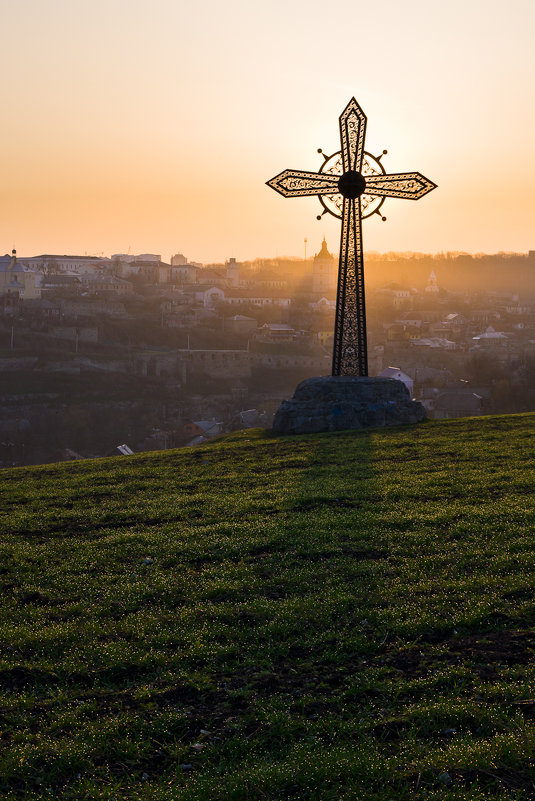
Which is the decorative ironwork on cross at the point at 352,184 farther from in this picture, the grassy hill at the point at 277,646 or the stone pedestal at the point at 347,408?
the grassy hill at the point at 277,646

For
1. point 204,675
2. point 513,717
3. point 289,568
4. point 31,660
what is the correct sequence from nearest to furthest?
1. point 513,717
2. point 204,675
3. point 31,660
4. point 289,568

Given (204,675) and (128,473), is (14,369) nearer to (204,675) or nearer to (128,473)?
(128,473)

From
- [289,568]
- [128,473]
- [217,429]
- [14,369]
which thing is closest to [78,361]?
[14,369]

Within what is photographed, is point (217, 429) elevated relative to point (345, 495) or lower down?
lower down

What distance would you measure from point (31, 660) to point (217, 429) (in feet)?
142

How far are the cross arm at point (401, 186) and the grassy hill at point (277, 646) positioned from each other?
8.44 metres

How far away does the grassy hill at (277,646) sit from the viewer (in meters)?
3.84

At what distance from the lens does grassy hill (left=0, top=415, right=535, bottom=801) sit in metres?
3.84

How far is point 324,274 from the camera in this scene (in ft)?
328

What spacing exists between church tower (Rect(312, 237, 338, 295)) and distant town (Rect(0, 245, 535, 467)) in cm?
22

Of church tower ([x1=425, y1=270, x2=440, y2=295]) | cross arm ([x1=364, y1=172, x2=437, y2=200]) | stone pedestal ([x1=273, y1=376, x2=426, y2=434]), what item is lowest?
stone pedestal ([x1=273, y1=376, x2=426, y2=434])

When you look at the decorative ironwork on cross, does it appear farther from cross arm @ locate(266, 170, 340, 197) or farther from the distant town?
the distant town

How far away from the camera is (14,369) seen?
61.2 m

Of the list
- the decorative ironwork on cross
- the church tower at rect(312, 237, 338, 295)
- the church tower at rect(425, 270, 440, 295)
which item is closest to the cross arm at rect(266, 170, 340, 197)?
the decorative ironwork on cross
